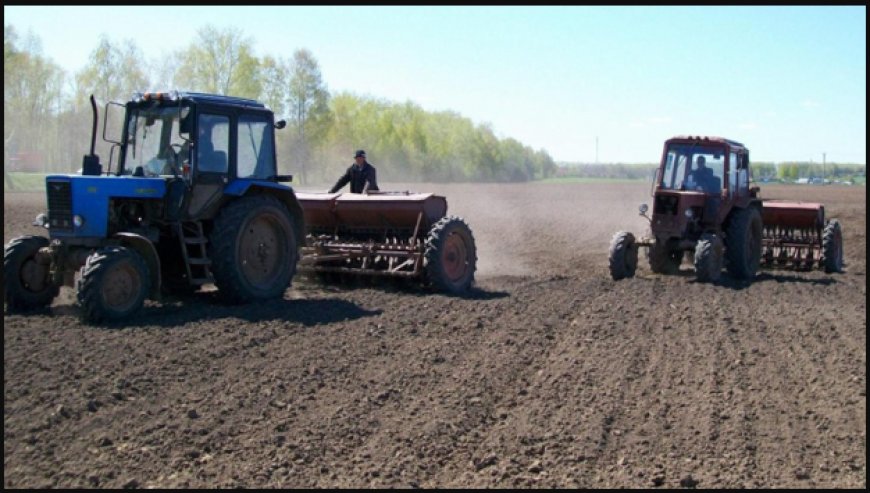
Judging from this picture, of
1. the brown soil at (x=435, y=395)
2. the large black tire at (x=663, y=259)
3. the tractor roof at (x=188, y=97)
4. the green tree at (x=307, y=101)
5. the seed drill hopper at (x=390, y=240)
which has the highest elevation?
the green tree at (x=307, y=101)

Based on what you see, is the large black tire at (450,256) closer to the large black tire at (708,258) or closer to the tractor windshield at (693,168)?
the large black tire at (708,258)

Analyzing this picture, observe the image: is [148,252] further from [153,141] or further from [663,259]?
[663,259]

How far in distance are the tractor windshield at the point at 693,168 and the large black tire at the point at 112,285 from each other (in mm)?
8903

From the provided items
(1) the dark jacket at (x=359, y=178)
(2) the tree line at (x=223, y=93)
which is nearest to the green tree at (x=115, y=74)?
(2) the tree line at (x=223, y=93)

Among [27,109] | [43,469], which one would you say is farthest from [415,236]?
[27,109]

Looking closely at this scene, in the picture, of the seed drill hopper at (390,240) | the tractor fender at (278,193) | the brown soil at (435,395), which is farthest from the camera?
the seed drill hopper at (390,240)

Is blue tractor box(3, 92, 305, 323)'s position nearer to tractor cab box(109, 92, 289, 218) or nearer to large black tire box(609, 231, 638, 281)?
tractor cab box(109, 92, 289, 218)

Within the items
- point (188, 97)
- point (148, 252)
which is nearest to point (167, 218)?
point (148, 252)

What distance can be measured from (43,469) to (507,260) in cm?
1376

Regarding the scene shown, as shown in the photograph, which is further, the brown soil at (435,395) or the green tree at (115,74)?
the green tree at (115,74)

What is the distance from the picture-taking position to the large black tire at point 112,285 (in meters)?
8.58

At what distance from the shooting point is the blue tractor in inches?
359

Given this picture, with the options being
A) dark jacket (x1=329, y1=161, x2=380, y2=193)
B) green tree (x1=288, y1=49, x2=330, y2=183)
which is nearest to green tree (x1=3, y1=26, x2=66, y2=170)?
green tree (x1=288, y1=49, x2=330, y2=183)

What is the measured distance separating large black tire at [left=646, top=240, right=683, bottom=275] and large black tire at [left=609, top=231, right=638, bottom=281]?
38 cm
